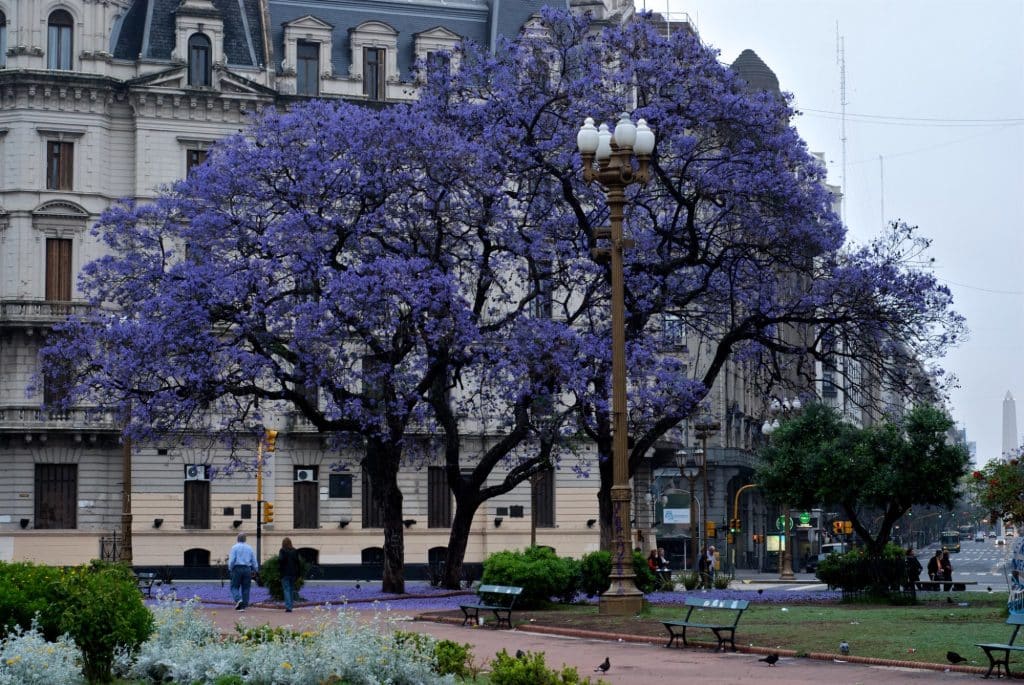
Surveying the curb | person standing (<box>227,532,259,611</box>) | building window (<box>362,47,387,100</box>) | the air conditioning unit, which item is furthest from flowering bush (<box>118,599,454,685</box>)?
building window (<box>362,47,387,100</box>)

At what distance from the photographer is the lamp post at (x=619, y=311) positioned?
1114 inches

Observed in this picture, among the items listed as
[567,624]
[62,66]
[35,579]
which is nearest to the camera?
[35,579]

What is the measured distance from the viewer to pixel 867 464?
127 feet

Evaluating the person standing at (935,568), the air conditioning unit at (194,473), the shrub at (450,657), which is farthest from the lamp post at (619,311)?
the air conditioning unit at (194,473)

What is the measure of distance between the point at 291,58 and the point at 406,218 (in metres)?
26.7

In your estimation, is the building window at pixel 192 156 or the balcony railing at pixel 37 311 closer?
the balcony railing at pixel 37 311

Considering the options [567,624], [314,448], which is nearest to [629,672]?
[567,624]

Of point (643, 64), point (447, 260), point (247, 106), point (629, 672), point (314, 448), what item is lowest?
point (629, 672)

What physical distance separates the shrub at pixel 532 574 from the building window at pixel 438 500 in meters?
32.1

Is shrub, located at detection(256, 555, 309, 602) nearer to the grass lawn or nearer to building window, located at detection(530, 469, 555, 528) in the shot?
the grass lawn

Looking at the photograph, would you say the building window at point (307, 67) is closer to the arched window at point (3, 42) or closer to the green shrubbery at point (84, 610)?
the arched window at point (3, 42)

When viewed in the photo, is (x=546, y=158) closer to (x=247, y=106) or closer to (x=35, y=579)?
(x=35, y=579)

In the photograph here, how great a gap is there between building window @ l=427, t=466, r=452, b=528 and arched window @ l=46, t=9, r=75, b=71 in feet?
66.8

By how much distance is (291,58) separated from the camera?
209 feet
